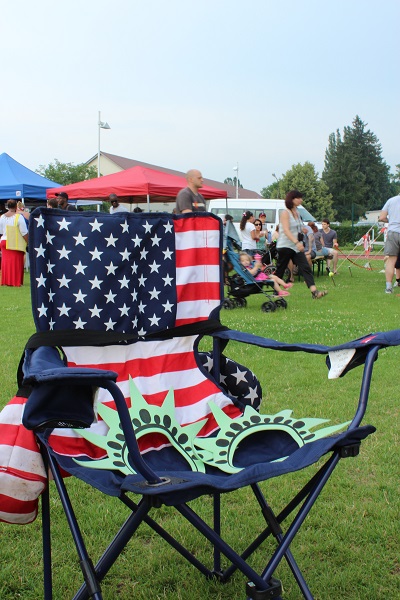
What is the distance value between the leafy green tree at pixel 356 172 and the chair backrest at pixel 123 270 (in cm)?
6881

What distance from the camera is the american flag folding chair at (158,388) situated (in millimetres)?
1543

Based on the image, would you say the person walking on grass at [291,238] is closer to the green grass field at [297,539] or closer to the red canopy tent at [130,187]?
the green grass field at [297,539]

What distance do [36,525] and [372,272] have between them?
523 inches

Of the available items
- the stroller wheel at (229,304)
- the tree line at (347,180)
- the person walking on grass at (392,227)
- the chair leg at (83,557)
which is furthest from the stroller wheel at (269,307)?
the tree line at (347,180)

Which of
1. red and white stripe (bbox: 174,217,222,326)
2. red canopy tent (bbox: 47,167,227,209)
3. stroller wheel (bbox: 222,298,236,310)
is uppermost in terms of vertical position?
red canopy tent (bbox: 47,167,227,209)

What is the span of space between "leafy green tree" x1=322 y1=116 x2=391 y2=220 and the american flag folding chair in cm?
6889

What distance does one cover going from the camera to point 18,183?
16.5 metres

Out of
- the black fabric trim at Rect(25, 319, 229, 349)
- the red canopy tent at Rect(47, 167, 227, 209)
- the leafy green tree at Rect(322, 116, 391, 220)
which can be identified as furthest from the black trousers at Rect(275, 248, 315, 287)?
the leafy green tree at Rect(322, 116, 391, 220)

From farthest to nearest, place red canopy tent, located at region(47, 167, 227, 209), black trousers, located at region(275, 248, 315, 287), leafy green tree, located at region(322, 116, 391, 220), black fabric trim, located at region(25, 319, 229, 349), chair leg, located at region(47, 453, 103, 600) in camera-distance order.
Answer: leafy green tree, located at region(322, 116, 391, 220) < red canopy tent, located at region(47, 167, 227, 209) < black trousers, located at region(275, 248, 315, 287) < black fabric trim, located at region(25, 319, 229, 349) < chair leg, located at region(47, 453, 103, 600)

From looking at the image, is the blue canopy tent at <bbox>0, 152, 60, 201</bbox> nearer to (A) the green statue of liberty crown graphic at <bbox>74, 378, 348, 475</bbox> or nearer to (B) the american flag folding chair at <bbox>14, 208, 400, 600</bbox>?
(B) the american flag folding chair at <bbox>14, 208, 400, 600</bbox>

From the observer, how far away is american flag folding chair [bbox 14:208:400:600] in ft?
5.06

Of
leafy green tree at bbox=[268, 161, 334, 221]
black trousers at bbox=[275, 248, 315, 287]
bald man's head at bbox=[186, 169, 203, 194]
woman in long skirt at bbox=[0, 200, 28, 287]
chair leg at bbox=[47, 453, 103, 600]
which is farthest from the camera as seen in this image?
leafy green tree at bbox=[268, 161, 334, 221]

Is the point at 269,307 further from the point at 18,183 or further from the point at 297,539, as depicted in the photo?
the point at 18,183

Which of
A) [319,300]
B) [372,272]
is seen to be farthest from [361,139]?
[319,300]
